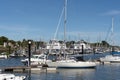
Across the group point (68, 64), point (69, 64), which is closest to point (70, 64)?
point (69, 64)

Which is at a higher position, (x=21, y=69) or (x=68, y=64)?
(x=68, y=64)

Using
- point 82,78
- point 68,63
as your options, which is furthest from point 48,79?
point 68,63

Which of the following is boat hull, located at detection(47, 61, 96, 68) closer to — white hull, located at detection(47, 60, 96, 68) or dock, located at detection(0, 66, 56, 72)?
white hull, located at detection(47, 60, 96, 68)

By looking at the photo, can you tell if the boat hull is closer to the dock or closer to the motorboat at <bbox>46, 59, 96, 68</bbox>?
the motorboat at <bbox>46, 59, 96, 68</bbox>

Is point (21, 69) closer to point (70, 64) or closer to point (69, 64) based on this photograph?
point (69, 64)

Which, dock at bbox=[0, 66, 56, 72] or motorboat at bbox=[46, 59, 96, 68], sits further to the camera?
motorboat at bbox=[46, 59, 96, 68]

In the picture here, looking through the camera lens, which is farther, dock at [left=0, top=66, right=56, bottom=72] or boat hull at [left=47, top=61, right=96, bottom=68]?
boat hull at [left=47, top=61, right=96, bottom=68]

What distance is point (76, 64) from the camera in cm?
8506

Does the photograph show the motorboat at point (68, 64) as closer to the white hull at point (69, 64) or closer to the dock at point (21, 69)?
the white hull at point (69, 64)

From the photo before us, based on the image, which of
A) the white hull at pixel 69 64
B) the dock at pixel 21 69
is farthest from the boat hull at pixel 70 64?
the dock at pixel 21 69

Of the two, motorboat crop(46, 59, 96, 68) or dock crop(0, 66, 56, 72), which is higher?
motorboat crop(46, 59, 96, 68)

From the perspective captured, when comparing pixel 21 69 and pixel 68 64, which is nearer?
pixel 21 69

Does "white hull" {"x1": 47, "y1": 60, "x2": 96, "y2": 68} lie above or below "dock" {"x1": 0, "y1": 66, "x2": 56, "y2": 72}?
above

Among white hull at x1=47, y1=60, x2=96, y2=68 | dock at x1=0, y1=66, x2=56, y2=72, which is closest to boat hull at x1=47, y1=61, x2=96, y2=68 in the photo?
white hull at x1=47, y1=60, x2=96, y2=68
